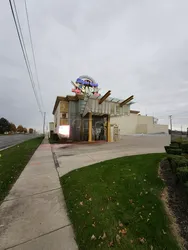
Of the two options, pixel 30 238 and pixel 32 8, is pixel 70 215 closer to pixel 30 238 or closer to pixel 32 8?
pixel 30 238

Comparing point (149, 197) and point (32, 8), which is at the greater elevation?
point (32, 8)

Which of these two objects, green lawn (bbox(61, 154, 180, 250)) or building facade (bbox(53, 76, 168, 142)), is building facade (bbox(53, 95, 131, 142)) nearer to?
building facade (bbox(53, 76, 168, 142))

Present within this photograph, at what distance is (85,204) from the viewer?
257 centimetres

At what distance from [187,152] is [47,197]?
5329 millimetres

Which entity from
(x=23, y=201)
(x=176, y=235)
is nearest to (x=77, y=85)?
(x=23, y=201)

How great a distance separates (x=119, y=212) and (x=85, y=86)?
18.6 metres

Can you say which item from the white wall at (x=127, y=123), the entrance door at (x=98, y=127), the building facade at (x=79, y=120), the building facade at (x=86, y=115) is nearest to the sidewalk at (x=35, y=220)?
the building facade at (x=86, y=115)

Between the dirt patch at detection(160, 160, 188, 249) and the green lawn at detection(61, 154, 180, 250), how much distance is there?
121 millimetres

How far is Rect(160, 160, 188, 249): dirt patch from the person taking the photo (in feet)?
6.07

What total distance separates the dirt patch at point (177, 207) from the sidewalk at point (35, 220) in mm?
1508

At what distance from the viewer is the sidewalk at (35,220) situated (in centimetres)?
174

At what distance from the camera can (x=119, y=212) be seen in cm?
229

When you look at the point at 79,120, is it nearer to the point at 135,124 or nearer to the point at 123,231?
the point at 123,231

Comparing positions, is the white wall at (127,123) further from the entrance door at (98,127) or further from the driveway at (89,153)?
the driveway at (89,153)
